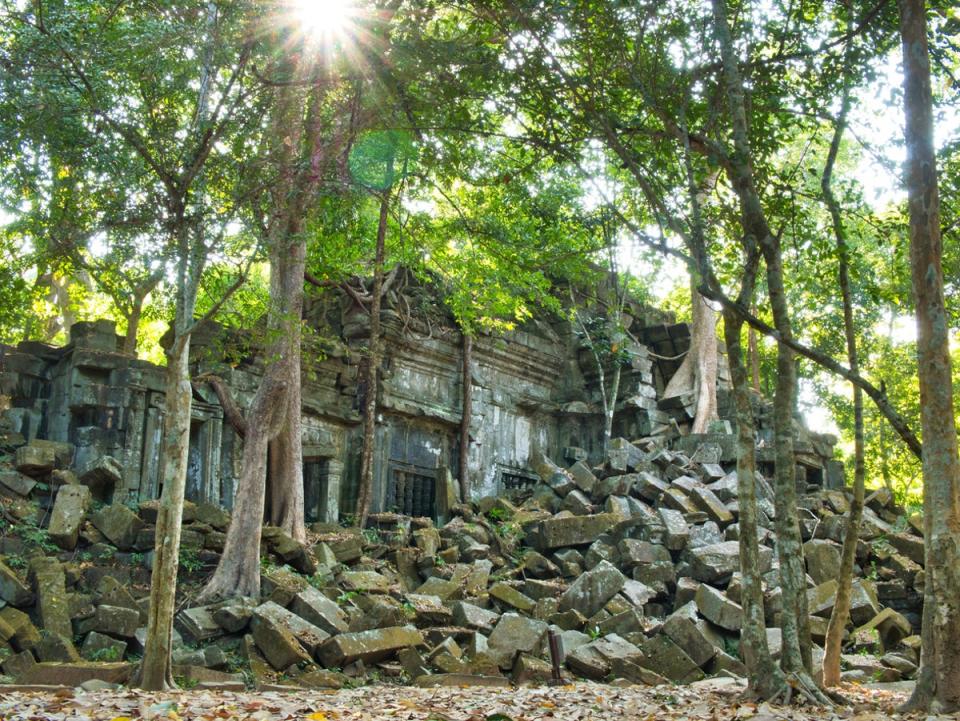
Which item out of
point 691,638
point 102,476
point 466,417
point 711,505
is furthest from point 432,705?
point 466,417

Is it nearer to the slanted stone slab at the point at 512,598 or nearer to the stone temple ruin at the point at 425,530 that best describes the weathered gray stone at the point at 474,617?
the stone temple ruin at the point at 425,530

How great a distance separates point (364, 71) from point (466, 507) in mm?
8346

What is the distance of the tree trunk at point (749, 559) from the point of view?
767cm

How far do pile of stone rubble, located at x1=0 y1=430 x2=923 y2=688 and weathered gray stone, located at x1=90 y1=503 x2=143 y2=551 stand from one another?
2 cm

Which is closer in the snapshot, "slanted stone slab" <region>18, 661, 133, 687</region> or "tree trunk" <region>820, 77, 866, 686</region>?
"slanted stone slab" <region>18, 661, 133, 687</region>

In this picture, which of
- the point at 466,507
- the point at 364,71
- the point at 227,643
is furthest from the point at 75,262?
the point at 466,507

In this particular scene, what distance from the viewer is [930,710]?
6535 millimetres

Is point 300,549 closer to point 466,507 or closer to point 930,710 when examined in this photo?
→ point 466,507

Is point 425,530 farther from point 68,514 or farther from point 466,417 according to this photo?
point 68,514

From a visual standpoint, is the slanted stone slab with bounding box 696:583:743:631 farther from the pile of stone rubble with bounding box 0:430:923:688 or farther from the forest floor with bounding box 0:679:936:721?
the forest floor with bounding box 0:679:936:721

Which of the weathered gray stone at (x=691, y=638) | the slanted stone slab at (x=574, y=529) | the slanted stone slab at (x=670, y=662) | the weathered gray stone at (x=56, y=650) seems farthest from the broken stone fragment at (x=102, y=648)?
the slanted stone slab at (x=574, y=529)

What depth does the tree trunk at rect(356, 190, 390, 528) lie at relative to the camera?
15180 millimetres

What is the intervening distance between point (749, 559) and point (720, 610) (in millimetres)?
3615

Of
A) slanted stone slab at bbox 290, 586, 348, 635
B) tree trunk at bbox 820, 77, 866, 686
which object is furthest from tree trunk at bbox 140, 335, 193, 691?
tree trunk at bbox 820, 77, 866, 686
